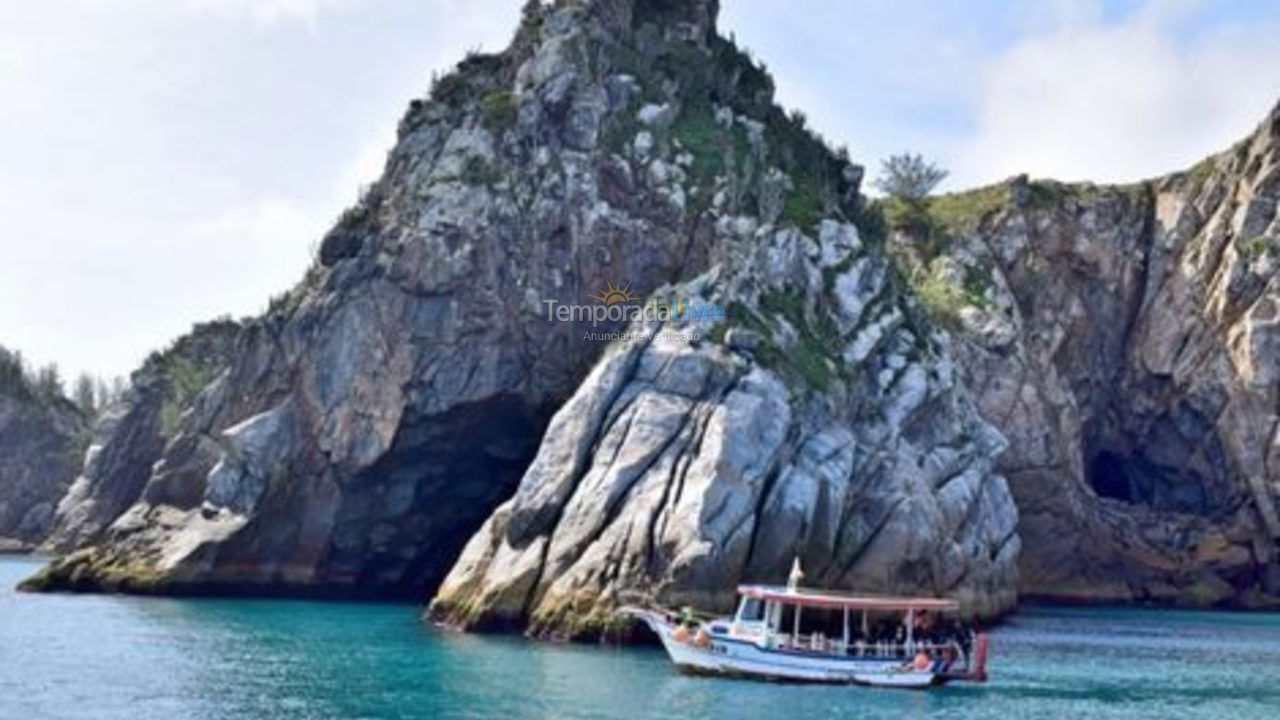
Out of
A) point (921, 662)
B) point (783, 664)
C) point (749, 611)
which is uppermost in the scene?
point (749, 611)

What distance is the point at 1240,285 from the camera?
432 ft

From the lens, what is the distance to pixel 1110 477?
148m

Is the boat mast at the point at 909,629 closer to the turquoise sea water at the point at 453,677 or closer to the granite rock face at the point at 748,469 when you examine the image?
the turquoise sea water at the point at 453,677

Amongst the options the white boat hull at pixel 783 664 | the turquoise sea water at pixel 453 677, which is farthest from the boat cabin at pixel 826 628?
the turquoise sea water at pixel 453 677

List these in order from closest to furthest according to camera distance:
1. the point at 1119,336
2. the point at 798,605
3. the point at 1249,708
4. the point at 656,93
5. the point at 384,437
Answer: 1. the point at 1249,708
2. the point at 798,605
3. the point at 384,437
4. the point at 656,93
5. the point at 1119,336

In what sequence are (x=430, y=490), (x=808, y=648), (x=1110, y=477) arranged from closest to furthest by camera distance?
(x=808, y=648), (x=430, y=490), (x=1110, y=477)

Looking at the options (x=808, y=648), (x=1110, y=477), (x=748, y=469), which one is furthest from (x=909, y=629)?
(x=1110, y=477)

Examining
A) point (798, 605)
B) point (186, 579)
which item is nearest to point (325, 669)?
point (798, 605)

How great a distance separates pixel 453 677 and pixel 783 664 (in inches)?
563

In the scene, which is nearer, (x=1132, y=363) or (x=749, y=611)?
(x=749, y=611)

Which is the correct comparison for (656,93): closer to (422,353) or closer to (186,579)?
(422,353)

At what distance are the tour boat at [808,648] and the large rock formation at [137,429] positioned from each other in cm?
7679

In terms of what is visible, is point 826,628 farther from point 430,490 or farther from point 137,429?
point 137,429

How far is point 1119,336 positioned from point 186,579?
86127mm
